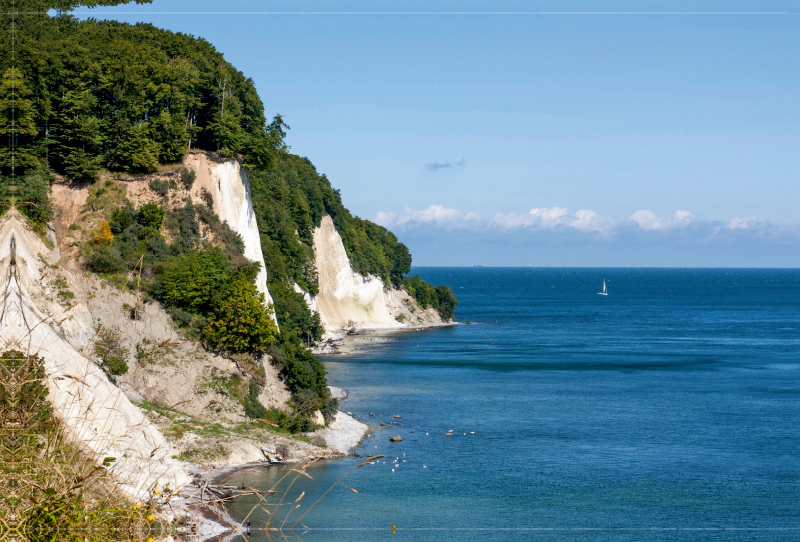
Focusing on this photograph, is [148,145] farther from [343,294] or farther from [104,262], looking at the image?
[343,294]

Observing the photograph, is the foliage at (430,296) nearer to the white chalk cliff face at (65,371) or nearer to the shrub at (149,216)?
the shrub at (149,216)

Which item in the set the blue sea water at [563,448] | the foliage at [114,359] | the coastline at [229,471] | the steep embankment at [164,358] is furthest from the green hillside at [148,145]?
the blue sea water at [563,448]

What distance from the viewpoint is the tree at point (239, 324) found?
171ft

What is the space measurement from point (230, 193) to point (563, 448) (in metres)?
36.2

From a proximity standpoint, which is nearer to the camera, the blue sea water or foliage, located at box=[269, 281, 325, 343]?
the blue sea water

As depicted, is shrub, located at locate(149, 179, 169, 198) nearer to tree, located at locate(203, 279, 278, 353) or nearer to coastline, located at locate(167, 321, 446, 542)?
tree, located at locate(203, 279, 278, 353)

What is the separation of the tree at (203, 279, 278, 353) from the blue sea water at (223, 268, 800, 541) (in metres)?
11.3

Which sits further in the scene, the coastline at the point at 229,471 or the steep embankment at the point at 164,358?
the steep embankment at the point at 164,358

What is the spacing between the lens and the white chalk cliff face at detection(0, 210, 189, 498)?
35.9 ft

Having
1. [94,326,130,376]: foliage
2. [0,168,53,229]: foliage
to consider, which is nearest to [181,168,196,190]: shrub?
[0,168,53,229]: foliage

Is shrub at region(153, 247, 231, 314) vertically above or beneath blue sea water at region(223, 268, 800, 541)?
above

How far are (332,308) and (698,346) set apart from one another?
60.6m

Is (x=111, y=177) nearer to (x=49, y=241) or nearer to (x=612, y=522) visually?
(x=49, y=241)

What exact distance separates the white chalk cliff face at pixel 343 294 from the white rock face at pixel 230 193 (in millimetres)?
41361
